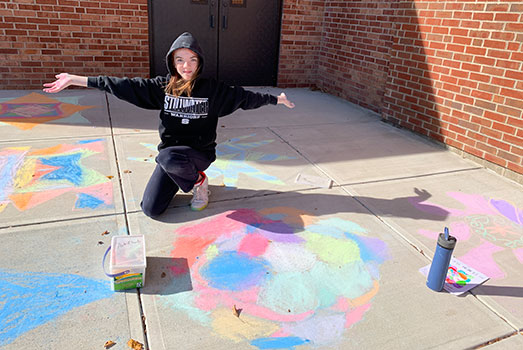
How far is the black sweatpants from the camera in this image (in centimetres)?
314

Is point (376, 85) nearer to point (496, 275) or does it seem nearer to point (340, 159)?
point (340, 159)

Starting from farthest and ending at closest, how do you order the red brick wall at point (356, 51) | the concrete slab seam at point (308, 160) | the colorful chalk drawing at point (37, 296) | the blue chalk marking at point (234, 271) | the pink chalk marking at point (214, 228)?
the red brick wall at point (356, 51) < the concrete slab seam at point (308, 160) < the pink chalk marking at point (214, 228) < the blue chalk marking at point (234, 271) < the colorful chalk drawing at point (37, 296)

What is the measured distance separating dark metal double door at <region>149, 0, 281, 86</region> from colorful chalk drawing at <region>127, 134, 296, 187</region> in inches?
116

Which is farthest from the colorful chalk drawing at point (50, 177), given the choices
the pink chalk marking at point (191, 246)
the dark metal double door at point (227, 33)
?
the dark metal double door at point (227, 33)

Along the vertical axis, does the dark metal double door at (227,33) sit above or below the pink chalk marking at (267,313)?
above

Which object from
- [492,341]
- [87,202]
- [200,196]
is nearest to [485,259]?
[492,341]

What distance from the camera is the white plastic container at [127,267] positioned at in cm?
235

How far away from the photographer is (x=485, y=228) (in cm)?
327

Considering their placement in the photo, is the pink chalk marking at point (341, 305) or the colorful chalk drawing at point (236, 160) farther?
the colorful chalk drawing at point (236, 160)

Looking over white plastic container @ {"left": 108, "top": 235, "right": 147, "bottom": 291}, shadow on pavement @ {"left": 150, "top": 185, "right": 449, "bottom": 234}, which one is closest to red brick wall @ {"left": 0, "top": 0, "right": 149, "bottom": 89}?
shadow on pavement @ {"left": 150, "top": 185, "right": 449, "bottom": 234}

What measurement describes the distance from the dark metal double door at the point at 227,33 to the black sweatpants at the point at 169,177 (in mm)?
4442

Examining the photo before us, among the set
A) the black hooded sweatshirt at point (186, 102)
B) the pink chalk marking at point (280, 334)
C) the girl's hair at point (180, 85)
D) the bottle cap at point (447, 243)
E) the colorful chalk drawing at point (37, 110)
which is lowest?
the pink chalk marking at point (280, 334)

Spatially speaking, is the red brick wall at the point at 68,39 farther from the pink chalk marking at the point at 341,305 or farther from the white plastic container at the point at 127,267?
the pink chalk marking at the point at 341,305

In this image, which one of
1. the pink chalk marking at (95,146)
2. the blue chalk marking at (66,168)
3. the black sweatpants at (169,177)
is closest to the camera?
the black sweatpants at (169,177)
